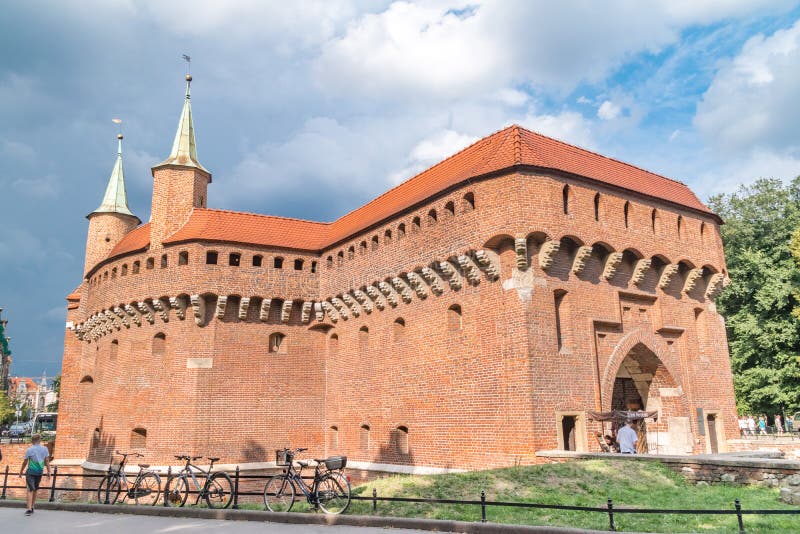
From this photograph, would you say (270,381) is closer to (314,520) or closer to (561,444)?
(561,444)

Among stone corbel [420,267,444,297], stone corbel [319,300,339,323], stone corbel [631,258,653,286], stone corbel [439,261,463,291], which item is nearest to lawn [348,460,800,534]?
stone corbel [439,261,463,291]

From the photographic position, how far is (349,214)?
25.9m

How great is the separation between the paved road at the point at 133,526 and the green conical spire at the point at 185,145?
17218 millimetres

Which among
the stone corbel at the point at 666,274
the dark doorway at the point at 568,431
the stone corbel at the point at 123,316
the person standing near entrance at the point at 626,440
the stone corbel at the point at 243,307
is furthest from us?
the stone corbel at the point at 123,316

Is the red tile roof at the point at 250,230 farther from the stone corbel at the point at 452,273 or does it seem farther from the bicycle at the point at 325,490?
the bicycle at the point at 325,490

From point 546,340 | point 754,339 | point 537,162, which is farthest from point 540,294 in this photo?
point 754,339

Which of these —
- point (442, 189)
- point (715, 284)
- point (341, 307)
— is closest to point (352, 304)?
point (341, 307)

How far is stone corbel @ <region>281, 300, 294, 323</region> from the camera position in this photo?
939 inches

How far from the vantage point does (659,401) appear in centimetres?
1922

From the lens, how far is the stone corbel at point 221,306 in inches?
893

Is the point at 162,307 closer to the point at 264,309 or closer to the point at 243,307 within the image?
the point at 243,307

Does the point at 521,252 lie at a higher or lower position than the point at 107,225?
lower

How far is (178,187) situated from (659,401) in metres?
19.8

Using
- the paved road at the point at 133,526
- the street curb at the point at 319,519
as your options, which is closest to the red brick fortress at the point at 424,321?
the street curb at the point at 319,519
